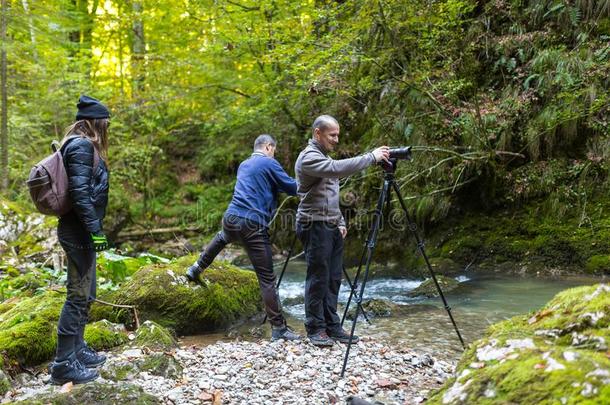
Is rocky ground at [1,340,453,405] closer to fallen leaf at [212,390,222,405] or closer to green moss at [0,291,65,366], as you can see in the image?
fallen leaf at [212,390,222,405]

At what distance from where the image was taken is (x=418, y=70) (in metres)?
9.48

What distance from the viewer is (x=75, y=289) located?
12.9 feet

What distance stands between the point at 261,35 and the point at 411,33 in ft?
12.6

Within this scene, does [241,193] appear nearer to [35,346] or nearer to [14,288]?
[35,346]

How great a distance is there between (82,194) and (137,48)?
1549cm

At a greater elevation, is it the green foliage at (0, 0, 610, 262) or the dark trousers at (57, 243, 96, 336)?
the green foliage at (0, 0, 610, 262)

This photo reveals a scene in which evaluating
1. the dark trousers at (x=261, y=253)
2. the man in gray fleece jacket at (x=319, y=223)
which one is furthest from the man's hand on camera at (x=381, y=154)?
the dark trousers at (x=261, y=253)

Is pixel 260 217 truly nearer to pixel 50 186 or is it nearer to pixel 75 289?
pixel 75 289

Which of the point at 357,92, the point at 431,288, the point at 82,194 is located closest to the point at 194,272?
the point at 82,194

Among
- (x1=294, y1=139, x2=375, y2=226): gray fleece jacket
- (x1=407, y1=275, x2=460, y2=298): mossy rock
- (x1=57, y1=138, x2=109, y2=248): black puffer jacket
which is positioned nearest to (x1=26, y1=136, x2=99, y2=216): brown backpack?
(x1=57, y1=138, x2=109, y2=248): black puffer jacket

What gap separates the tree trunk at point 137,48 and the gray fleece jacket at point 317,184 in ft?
35.3

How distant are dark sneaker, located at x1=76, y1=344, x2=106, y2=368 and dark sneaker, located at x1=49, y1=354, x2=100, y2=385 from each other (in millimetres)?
217

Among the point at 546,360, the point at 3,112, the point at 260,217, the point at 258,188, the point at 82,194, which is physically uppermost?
the point at 3,112

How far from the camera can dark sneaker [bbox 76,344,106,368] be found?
408 centimetres
